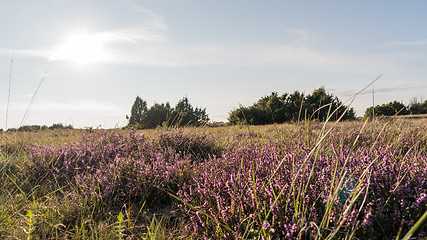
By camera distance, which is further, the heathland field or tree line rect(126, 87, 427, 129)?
tree line rect(126, 87, 427, 129)

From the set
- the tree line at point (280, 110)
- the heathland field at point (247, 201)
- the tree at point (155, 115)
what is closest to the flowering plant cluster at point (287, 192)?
the heathland field at point (247, 201)

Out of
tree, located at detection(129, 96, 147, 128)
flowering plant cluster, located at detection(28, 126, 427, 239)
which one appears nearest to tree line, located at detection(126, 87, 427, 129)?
tree, located at detection(129, 96, 147, 128)

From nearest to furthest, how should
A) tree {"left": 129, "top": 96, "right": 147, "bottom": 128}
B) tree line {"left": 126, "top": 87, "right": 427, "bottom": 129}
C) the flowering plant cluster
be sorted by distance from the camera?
the flowering plant cluster < tree line {"left": 126, "top": 87, "right": 427, "bottom": 129} < tree {"left": 129, "top": 96, "right": 147, "bottom": 128}

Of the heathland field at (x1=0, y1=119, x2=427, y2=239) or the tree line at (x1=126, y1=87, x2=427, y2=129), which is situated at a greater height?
the tree line at (x1=126, y1=87, x2=427, y2=129)

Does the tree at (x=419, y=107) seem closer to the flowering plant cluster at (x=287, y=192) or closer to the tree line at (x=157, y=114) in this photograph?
the tree line at (x=157, y=114)

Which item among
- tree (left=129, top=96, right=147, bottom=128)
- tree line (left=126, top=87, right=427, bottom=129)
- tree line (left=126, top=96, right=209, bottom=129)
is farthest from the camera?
tree (left=129, top=96, right=147, bottom=128)

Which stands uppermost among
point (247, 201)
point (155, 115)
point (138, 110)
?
point (138, 110)

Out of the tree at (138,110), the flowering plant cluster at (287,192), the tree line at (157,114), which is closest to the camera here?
the flowering plant cluster at (287,192)

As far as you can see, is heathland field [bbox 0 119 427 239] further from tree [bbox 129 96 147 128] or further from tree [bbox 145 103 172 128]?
tree [bbox 129 96 147 128]

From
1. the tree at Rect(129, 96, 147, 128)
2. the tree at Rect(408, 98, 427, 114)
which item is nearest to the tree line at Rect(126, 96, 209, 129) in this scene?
the tree at Rect(129, 96, 147, 128)

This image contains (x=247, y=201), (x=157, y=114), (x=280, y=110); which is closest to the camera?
(x=247, y=201)

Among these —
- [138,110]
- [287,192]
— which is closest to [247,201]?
[287,192]

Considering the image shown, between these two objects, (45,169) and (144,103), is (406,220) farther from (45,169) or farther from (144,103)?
(144,103)

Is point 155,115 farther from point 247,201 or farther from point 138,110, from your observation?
point 247,201
